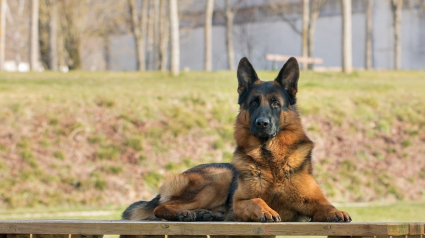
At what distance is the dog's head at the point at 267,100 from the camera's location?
219 inches

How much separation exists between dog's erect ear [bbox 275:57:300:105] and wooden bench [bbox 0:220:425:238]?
156 cm

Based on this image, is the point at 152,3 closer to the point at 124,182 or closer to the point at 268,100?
the point at 124,182

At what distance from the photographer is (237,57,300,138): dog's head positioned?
557 centimetres

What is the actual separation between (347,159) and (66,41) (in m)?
26.2

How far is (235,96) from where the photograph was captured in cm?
2027

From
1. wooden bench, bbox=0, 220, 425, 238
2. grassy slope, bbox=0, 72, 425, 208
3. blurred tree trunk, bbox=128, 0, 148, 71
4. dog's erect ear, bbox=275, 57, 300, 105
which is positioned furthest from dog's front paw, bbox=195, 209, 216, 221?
blurred tree trunk, bbox=128, 0, 148, 71

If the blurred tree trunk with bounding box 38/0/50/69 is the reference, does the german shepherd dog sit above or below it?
below

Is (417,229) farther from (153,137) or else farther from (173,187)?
(153,137)

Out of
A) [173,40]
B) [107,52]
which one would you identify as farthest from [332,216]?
[107,52]

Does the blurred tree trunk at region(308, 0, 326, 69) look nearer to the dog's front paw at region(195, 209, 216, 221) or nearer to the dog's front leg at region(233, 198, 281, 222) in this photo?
the dog's front paw at region(195, 209, 216, 221)

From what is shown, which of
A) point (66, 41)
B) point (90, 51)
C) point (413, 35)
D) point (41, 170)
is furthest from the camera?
point (90, 51)

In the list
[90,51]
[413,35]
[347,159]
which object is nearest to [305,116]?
[347,159]

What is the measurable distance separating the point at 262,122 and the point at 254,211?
2.69 ft

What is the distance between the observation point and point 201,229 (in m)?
4.86
